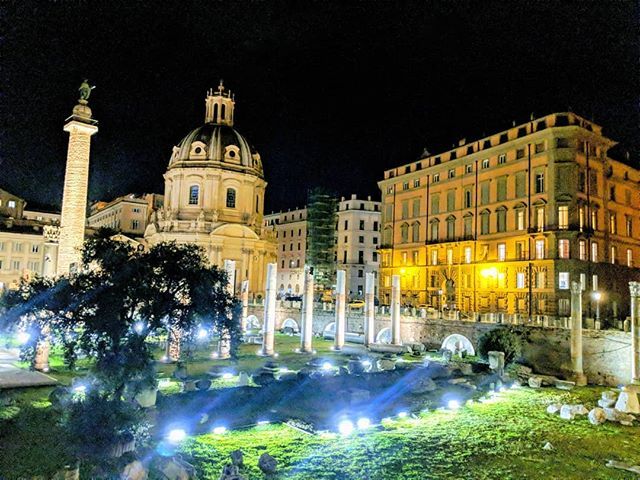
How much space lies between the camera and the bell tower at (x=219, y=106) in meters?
72.8

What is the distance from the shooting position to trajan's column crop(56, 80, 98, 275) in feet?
105

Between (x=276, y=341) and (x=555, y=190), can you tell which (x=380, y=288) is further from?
(x=555, y=190)

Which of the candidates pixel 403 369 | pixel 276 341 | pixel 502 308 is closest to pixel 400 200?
pixel 502 308

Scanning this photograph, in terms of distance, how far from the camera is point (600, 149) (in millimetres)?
46406

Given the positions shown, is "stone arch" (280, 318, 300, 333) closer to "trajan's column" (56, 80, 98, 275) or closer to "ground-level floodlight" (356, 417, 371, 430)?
"trajan's column" (56, 80, 98, 275)

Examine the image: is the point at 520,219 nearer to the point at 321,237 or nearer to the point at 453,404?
the point at 453,404

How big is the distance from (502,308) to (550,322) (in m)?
13.0

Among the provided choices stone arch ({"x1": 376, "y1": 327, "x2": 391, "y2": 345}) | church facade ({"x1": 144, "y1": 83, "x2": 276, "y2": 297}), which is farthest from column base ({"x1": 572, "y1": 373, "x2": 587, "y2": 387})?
church facade ({"x1": 144, "y1": 83, "x2": 276, "y2": 297})

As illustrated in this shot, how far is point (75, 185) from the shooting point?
33.2 metres

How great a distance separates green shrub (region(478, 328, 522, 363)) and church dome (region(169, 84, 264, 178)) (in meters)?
44.7

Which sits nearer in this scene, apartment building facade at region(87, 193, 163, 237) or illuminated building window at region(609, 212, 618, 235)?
illuminated building window at region(609, 212, 618, 235)

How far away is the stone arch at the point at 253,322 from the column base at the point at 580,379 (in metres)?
34.4

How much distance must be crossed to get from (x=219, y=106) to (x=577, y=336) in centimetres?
5699

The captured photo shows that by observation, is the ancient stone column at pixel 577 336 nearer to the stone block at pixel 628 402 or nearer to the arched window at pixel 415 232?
the stone block at pixel 628 402
